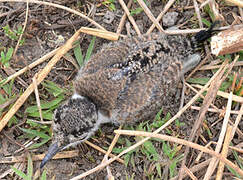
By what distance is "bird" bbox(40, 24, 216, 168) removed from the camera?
3861 mm

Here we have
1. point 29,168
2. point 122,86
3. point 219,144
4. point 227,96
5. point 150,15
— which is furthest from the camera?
point 150,15

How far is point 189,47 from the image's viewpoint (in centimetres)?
431

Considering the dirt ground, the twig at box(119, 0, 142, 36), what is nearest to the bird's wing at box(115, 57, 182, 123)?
the dirt ground

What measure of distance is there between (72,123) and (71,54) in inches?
45.1

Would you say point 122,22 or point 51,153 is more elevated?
point 122,22

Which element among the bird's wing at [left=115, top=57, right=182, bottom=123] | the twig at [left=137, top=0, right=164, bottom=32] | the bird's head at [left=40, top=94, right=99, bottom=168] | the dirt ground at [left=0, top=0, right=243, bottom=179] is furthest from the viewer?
the twig at [left=137, top=0, right=164, bottom=32]

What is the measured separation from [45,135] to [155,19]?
1801mm

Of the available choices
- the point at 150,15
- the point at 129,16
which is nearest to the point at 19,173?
the point at 129,16

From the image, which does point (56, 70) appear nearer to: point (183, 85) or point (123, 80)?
point (123, 80)

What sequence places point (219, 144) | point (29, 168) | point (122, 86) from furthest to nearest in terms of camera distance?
point (29, 168), point (122, 86), point (219, 144)

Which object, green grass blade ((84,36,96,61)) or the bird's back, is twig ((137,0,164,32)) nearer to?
the bird's back

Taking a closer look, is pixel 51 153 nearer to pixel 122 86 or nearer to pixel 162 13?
pixel 122 86

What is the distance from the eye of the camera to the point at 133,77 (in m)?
3.96

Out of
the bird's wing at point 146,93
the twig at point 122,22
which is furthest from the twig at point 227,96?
the twig at point 122,22
